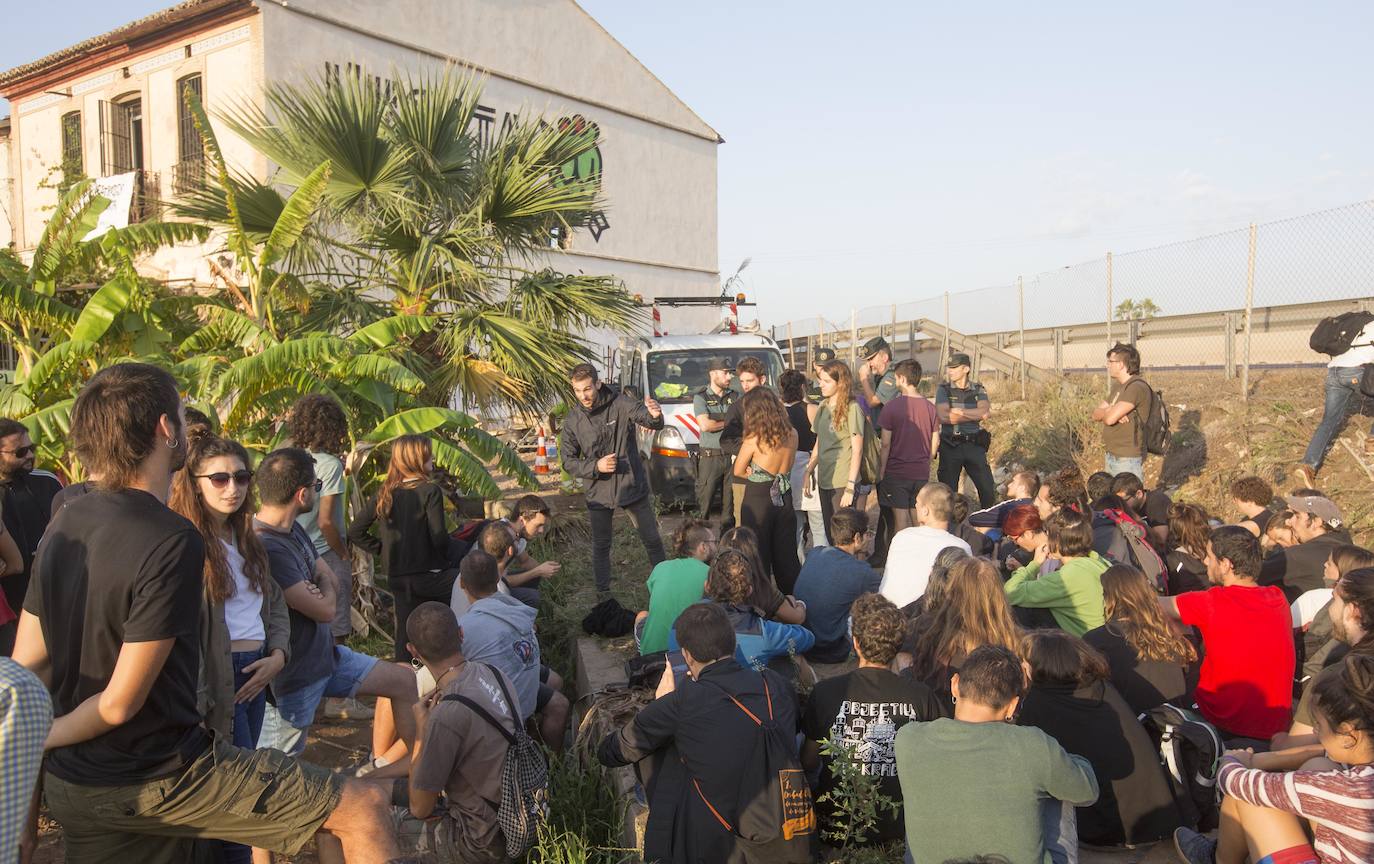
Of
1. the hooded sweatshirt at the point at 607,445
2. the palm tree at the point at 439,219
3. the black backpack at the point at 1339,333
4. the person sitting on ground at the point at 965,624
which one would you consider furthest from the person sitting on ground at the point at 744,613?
the black backpack at the point at 1339,333

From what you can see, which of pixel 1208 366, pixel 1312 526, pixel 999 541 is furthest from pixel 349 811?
pixel 1208 366

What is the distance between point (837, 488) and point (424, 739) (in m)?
4.56

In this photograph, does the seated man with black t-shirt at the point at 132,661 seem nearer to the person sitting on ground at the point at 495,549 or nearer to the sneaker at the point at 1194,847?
the person sitting on ground at the point at 495,549

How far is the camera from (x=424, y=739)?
12.4 feet

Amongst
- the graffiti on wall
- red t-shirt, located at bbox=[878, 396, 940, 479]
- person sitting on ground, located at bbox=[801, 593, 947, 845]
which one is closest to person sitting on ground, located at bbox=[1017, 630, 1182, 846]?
person sitting on ground, located at bbox=[801, 593, 947, 845]

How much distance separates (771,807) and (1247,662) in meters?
2.61

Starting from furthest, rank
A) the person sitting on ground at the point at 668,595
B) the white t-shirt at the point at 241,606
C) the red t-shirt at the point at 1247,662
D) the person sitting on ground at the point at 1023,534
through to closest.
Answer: the person sitting on ground at the point at 1023,534 → the person sitting on ground at the point at 668,595 → the red t-shirt at the point at 1247,662 → the white t-shirt at the point at 241,606

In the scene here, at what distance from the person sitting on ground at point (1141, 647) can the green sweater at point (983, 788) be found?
4.11ft

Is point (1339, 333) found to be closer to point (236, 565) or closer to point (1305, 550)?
point (1305, 550)

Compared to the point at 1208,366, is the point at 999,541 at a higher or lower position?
lower

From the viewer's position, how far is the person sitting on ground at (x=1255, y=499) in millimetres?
6285

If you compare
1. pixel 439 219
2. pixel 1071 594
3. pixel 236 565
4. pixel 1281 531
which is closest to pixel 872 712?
pixel 1071 594

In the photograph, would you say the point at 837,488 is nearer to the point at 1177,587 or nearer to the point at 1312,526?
the point at 1177,587

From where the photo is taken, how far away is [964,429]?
8.41 metres
